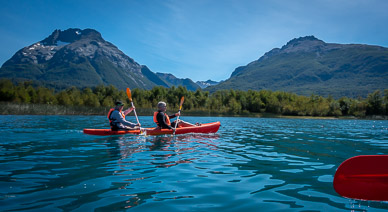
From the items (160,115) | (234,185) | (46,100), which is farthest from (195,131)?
(46,100)

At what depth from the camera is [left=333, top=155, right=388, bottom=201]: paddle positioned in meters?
3.58

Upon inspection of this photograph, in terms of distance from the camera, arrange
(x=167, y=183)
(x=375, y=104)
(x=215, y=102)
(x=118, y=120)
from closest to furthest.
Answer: (x=167, y=183) → (x=118, y=120) → (x=375, y=104) → (x=215, y=102)

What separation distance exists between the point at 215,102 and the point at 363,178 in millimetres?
94925

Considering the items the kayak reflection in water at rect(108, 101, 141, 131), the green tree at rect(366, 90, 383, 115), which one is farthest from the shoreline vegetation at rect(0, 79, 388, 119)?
the kayak reflection in water at rect(108, 101, 141, 131)

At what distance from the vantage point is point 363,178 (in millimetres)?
3621

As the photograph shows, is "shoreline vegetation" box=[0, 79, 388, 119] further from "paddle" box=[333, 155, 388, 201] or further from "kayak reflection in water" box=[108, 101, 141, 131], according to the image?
"paddle" box=[333, 155, 388, 201]

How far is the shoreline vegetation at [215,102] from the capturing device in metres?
69.2

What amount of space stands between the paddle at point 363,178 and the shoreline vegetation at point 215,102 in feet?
161

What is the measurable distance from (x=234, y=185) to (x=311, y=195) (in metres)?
1.26

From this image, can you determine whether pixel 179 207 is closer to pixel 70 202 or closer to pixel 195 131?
pixel 70 202

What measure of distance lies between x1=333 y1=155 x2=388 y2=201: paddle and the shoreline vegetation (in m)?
48.9

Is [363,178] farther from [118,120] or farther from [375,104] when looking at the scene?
[375,104]

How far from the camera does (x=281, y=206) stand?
347 cm

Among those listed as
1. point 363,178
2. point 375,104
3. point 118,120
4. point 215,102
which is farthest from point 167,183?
point 375,104
